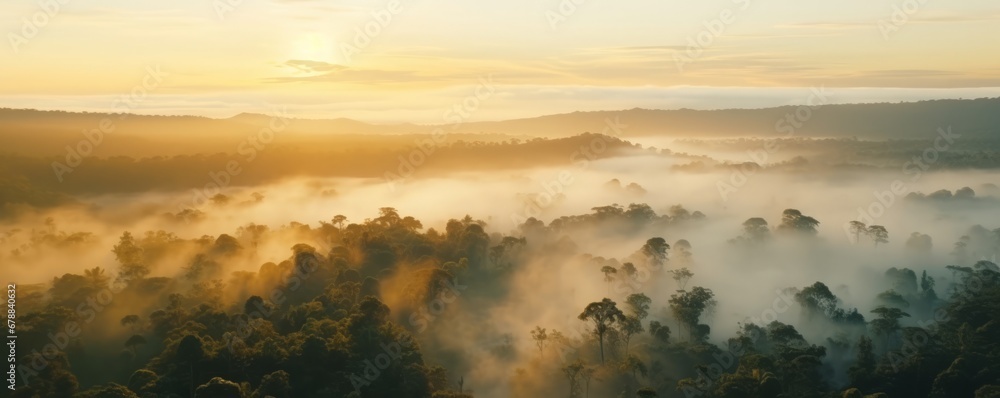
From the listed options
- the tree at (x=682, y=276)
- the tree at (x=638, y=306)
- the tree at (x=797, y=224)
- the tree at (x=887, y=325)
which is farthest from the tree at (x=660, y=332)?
the tree at (x=797, y=224)

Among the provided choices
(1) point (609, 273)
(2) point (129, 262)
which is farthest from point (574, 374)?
(2) point (129, 262)

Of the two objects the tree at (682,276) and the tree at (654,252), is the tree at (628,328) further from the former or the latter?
the tree at (654,252)

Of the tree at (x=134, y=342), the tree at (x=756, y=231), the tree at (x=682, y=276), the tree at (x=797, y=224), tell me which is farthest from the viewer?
the tree at (x=797, y=224)

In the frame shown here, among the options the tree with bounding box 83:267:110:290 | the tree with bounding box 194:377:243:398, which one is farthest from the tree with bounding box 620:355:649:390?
the tree with bounding box 83:267:110:290

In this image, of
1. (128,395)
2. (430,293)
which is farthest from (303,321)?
(128,395)

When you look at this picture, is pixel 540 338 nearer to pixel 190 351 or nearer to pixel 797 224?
pixel 190 351

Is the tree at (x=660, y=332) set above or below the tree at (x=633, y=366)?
above

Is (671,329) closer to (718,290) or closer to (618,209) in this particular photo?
(718,290)
